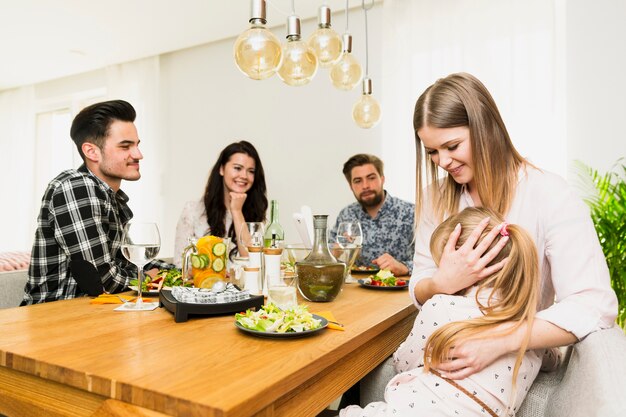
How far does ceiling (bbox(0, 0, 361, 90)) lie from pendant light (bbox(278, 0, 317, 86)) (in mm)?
2133

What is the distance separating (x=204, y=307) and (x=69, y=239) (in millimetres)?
742

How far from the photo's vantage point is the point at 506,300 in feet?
3.70

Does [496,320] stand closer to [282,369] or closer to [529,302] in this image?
[529,302]

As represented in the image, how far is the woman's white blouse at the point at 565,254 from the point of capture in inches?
43.3

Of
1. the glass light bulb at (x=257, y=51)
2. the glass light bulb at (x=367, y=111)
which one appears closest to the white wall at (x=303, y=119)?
the glass light bulb at (x=367, y=111)

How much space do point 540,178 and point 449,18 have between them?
2.97m

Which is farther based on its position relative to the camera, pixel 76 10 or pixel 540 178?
pixel 76 10

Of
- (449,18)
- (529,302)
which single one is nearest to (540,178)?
(529,302)

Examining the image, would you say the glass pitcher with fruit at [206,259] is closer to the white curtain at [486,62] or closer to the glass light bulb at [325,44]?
the glass light bulb at [325,44]

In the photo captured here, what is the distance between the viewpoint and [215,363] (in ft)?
3.12

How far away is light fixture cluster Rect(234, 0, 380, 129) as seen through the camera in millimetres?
1739

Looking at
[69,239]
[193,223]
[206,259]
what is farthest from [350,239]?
[193,223]

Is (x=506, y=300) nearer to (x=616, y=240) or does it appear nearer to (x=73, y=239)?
(x=73, y=239)

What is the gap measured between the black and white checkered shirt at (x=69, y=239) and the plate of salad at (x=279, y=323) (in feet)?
2.77
